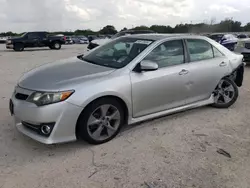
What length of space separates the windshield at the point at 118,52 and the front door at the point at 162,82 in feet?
0.74

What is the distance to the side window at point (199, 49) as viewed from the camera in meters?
4.93

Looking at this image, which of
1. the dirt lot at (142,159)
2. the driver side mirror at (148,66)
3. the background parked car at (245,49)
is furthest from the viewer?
the background parked car at (245,49)

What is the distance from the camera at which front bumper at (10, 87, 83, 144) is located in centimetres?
347

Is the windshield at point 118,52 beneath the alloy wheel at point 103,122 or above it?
above

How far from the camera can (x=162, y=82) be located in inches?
172

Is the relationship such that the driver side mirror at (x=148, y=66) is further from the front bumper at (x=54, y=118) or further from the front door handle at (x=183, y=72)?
the front bumper at (x=54, y=118)

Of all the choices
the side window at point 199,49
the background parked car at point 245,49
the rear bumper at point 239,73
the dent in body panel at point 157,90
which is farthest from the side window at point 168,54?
the background parked car at point 245,49

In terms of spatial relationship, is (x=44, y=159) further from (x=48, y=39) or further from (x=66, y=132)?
(x=48, y=39)

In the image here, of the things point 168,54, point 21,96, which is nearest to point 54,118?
point 21,96

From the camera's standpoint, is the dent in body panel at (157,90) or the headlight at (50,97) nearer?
the headlight at (50,97)

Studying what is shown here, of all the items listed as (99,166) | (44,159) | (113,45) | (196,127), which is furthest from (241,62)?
(44,159)

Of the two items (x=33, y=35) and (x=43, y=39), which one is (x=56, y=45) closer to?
(x=43, y=39)

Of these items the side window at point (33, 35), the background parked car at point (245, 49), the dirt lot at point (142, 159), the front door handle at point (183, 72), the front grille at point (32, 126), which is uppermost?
the side window at point (33, 35)

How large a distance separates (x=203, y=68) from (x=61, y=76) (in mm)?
2469
